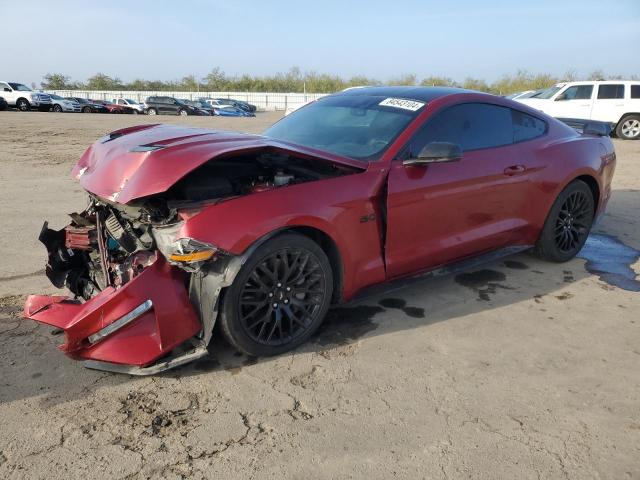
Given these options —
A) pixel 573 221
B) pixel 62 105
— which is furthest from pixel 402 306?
pixel 62 105

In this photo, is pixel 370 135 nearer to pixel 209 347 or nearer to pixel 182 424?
pixel 209 347

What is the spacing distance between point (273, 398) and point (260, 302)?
0.56m

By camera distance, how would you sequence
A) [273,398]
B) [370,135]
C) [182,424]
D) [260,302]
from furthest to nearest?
1. [370,135]
2. [260,302]
3. [273,398]
4. [182,424]

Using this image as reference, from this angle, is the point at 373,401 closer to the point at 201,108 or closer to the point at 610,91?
the point at 610,91

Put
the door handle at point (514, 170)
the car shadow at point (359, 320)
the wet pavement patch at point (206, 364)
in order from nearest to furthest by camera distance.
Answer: the car shadow at point (359, 320)
the wet pavement patch at point (206, 364)
the door handle at point (514, 170)

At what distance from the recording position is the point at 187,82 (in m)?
81.6

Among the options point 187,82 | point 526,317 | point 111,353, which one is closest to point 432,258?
point 526,317

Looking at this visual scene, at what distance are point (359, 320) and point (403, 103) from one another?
1649 mm

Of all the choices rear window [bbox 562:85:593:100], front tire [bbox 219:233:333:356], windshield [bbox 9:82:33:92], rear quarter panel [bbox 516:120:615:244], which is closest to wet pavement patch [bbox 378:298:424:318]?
front tire [bbox 219:233:333:356]

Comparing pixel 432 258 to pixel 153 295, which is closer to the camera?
pixel 153 295

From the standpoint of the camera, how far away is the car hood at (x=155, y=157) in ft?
9.04

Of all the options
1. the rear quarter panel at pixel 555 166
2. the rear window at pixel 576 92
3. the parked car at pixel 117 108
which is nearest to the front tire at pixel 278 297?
the rear quarter panel at pixel 555 166

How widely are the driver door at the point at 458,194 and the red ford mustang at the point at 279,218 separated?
0.04 feet

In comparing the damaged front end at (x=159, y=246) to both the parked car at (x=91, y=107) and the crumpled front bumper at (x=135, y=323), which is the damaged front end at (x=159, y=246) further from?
the parked car at (x=91, y=107)
